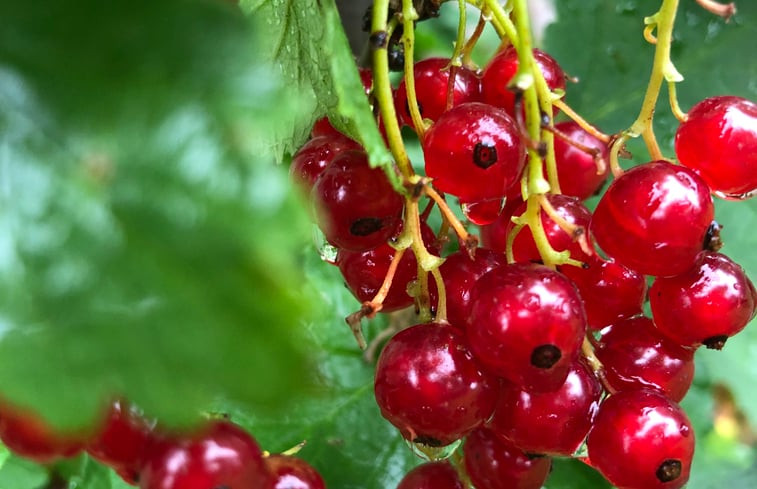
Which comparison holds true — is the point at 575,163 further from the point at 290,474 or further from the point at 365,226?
the point at 290,474

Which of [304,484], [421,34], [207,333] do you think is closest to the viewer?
[207,333]

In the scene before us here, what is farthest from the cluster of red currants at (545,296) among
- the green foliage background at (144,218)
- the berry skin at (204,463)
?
the green foliage background at (144,218)

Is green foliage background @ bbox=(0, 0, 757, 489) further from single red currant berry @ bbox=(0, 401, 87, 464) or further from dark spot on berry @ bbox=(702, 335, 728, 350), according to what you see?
dark spot on berry @ bbox=(702, 335, 728, 350)

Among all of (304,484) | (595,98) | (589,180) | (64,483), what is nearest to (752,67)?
(595,98)

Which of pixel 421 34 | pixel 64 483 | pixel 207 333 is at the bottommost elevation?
pixel 207 333

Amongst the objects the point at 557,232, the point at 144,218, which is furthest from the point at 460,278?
the point at 144,218

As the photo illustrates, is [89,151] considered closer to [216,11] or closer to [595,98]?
[216,11]
